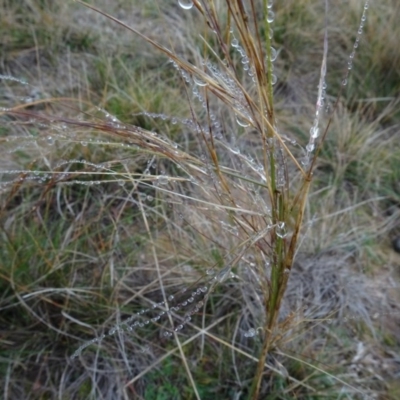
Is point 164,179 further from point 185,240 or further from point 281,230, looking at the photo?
point 185,240

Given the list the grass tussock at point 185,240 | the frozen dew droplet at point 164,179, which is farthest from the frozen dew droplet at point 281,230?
the frozen dew droplet at point 164,179

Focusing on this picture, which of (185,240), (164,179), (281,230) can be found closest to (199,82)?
(164,179)

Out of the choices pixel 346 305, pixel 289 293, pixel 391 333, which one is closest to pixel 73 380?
pixel 289 293

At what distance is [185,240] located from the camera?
1594 mm

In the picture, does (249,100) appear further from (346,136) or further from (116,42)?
(116,42)

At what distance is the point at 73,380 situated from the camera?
137 cm

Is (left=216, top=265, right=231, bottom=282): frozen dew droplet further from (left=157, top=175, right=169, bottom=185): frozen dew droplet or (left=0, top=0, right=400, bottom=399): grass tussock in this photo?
(left=157, top=175, right=169, bottom=185): frozen dew droplet

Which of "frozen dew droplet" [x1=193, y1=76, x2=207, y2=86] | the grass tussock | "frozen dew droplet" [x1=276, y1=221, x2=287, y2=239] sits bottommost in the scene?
the grass tussock

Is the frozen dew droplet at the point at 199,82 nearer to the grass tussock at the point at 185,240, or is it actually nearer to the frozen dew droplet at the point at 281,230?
the grass tussock at the point at 185,240

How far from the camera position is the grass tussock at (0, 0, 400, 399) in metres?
1.01

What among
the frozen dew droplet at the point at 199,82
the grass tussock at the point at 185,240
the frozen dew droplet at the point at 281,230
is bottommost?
the grass tussock at the point at 185,240

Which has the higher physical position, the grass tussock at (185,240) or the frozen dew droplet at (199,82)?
the frozen dew droplet at (199,82)

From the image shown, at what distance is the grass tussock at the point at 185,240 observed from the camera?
1.01m

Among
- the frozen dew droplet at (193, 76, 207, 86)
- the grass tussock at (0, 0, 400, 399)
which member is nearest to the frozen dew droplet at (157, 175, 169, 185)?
the grass tussock at (0, 0, 400, 399)
